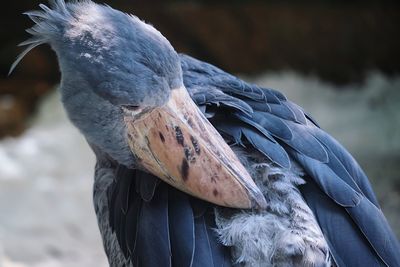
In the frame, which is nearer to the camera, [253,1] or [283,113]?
[283,113]

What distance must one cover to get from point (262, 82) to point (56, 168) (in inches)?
62.7

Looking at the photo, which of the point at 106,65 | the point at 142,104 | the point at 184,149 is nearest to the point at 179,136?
the point at 184,149

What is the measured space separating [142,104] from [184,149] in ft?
0.61

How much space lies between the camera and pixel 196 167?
8.04 feet

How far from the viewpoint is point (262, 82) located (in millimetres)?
5656

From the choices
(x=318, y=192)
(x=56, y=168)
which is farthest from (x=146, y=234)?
(x=56, y=168)

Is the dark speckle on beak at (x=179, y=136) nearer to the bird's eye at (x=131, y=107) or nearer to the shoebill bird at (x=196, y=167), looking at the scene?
the shoebill bird at (x=196, y=167)

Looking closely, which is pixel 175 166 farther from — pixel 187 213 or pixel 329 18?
pixel 329 18

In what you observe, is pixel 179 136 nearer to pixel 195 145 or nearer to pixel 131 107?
pixel 195 145

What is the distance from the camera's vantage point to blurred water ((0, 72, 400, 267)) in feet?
13.6

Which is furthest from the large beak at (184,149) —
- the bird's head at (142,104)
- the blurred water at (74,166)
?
the blurred water at (74,166)

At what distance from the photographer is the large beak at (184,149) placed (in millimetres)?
2420

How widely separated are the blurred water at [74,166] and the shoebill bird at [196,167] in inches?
54.8

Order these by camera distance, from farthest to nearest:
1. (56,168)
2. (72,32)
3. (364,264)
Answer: (56,168) → (72,32) → (364,264)
